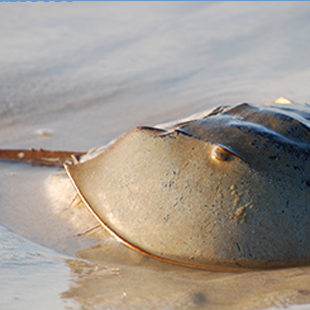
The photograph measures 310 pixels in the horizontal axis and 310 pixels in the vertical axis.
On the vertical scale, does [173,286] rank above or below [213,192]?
below

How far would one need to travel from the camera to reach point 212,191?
1.60 m

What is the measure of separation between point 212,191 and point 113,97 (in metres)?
2.53

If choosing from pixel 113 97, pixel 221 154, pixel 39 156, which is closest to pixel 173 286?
pixel 221 154

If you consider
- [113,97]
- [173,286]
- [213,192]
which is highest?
[113,97]

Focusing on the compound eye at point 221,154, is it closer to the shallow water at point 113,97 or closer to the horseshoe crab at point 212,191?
the horseshoe crab at point 212,191

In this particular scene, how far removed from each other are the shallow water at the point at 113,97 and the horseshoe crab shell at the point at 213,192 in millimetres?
90

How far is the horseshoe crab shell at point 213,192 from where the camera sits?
154cm

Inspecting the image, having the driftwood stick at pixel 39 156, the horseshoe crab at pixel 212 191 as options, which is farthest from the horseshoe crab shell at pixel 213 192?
the driftwood stick at pixel 39 156

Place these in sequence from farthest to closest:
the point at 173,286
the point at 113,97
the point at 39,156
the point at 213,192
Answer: the point at 113,97, the point at 39,156, the point at 213,192, the point at 173,286

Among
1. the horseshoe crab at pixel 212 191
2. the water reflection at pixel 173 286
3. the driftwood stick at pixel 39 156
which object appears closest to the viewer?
the water reflection at pixel 173 286

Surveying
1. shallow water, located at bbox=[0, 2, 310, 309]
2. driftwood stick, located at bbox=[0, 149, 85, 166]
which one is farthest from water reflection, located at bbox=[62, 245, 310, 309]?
driftwood stick, located at bbox=[0, 149, 85, 166]

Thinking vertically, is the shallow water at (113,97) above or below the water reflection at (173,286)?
above

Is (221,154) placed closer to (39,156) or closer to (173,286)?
(173,286)

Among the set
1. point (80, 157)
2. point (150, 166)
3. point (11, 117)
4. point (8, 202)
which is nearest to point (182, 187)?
point (150, 166)
